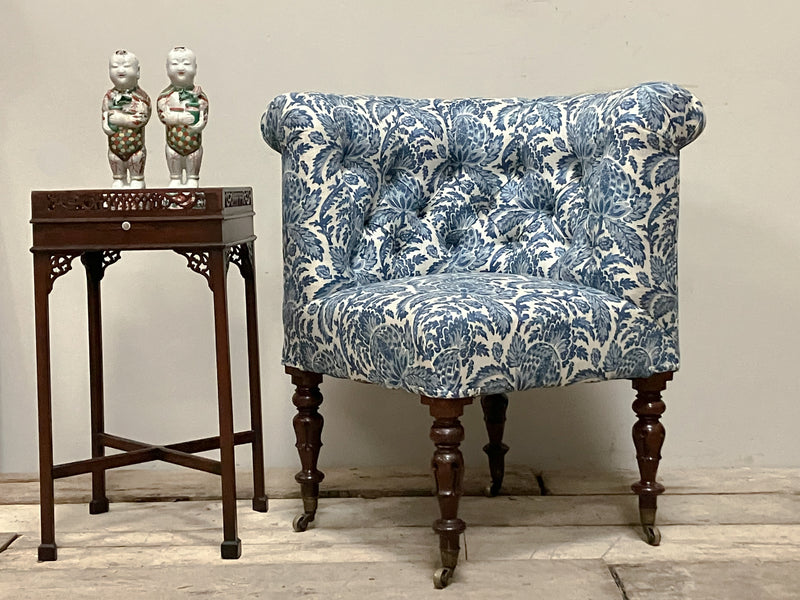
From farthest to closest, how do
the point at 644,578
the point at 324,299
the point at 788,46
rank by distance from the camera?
the point at 788,46 < the point at 324,299 < the point at 644,578

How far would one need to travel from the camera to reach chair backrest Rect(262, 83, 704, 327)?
6.59 feet

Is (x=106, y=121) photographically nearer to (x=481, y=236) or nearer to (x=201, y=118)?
(x=201, y=118)

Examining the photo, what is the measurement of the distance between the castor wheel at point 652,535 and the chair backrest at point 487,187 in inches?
16.9

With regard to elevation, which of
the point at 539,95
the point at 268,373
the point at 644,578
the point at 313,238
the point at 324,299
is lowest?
the point at 644,578

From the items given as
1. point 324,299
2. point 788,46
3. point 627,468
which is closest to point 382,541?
point 324,299

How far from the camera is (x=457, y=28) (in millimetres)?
2611

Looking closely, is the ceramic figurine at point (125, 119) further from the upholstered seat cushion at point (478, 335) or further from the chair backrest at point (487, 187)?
the upholstered seat cushion at point (478, 335)

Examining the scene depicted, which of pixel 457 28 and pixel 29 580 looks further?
pixel 457 28

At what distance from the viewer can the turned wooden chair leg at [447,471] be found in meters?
1.83

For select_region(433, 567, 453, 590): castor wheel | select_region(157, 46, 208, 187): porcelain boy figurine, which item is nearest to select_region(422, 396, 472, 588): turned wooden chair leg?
select_region(433, 567, 453, 590): castor wheel

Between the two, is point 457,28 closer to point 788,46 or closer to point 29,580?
point 788,46

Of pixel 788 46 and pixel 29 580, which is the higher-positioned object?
pixel 788 46

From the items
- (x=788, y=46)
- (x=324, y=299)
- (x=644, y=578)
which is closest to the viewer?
(x=644, y=578)

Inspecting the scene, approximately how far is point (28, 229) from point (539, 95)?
1381mm
